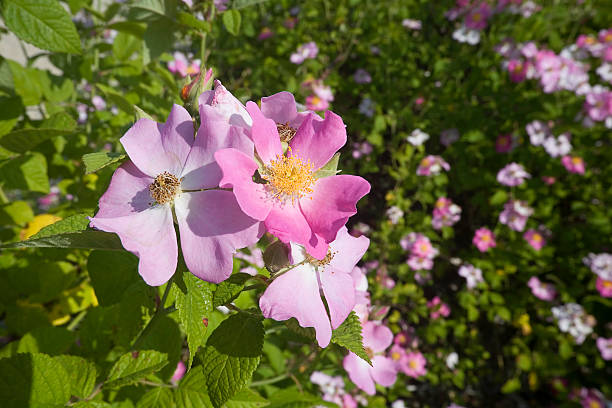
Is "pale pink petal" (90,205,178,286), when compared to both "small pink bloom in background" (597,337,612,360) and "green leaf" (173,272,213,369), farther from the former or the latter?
"small pink bloom in background" (597,337,612,360)

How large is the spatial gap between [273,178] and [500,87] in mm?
3614

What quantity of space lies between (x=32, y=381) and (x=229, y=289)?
55 cm

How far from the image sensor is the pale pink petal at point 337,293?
0.79 metres

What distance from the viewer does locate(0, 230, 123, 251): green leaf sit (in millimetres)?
646

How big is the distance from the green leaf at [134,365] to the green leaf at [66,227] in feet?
1.27

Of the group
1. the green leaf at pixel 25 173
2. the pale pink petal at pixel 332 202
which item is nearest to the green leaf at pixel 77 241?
the pale pink petal at pixel 332 202

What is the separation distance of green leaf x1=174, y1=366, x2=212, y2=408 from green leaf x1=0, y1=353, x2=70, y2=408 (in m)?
0.26

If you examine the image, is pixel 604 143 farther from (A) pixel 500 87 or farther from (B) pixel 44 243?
Result: (B) pixel 44 243

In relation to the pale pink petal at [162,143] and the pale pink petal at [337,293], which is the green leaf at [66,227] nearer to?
the pale pink petal at [162,143]

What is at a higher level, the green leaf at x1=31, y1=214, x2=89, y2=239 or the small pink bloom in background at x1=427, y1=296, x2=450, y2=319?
the green leaf at x1=31, y1=214, x2=89, y2=239

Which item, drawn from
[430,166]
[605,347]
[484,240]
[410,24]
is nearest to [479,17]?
[410,24]

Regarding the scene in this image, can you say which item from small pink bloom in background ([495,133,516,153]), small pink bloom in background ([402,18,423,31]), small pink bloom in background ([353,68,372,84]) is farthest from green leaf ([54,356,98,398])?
small pink bloom in background ([402,18,423,31])

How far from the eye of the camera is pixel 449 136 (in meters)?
3.58

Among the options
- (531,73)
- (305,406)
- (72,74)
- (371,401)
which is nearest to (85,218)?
(305,406)
